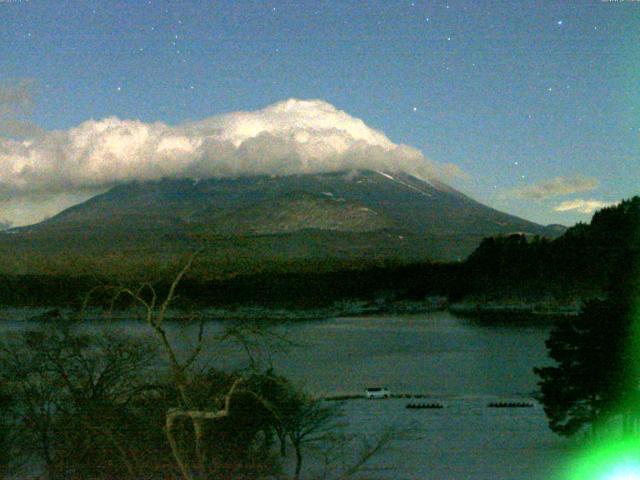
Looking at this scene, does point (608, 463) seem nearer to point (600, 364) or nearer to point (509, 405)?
point (600, 364)

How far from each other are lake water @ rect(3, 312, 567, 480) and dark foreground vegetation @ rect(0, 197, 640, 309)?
2.55 feet

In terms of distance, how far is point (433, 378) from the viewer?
1034 cm

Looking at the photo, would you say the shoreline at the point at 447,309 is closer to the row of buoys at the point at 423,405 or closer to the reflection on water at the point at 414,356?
the reflection on water at the point at 414,356

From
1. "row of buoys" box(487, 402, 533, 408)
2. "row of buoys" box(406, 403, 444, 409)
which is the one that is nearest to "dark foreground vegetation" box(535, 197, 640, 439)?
"row of buoys" box(487, 402, 533, 408)

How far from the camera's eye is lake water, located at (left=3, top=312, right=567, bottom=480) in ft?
13.2

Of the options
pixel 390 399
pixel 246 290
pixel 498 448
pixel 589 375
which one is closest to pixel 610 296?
pixel 589 375

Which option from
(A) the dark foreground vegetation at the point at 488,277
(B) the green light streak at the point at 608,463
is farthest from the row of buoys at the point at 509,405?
Answer: (B) the green light streak at the point at 608,463

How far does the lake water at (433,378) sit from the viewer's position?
13.2ft

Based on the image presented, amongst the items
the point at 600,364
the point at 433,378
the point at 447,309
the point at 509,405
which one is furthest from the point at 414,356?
the point at 600,364

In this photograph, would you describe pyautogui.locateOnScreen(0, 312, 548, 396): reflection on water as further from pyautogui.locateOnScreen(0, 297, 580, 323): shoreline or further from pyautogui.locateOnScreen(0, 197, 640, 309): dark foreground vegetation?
pyautogui.locateOnScreen(0, 197, 640, 309): dark foreground vegetation

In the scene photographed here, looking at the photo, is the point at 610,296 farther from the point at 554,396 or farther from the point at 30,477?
the point at 30,477

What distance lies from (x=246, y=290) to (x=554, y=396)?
229 inches

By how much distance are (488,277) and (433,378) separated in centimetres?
858

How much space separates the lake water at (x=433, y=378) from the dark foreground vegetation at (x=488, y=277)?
2.55 ft
